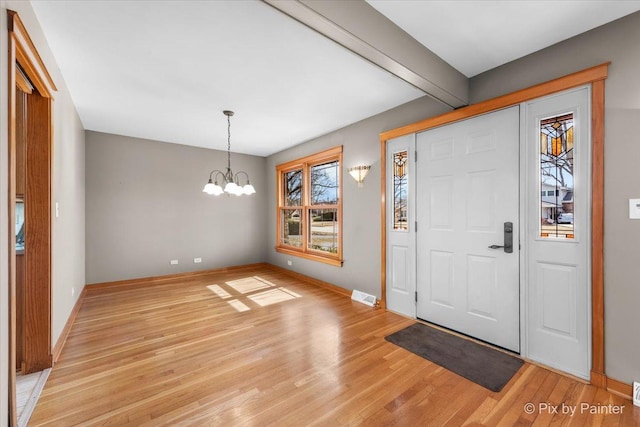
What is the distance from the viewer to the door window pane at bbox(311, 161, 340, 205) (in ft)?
15.4

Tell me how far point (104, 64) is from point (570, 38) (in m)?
3.98

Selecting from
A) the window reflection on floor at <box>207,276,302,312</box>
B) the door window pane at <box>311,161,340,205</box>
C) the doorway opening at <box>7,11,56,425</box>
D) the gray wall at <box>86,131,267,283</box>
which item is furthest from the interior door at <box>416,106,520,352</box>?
the gray wall at <box>86,131,267,283</box>

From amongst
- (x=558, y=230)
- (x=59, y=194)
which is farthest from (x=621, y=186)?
(x=59, y=194)

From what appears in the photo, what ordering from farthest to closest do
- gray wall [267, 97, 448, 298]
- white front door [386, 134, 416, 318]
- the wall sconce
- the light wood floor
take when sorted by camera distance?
the wall sconce < gray wall [267, 97, 448, 298] < white front door [386, 134, 416, 318] < the light wood floor

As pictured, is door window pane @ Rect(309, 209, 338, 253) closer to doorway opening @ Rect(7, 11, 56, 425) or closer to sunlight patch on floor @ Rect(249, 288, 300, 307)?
sunlight patch on floor @ Rect(249, 288, 300, 307)

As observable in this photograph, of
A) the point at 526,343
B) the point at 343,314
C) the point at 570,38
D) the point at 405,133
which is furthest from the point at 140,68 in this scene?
the point at 526,343

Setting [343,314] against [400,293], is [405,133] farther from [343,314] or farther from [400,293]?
[343,314]

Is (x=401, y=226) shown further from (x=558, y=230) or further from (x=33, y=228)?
(x=33, y=228)

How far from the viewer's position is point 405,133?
11.2ft

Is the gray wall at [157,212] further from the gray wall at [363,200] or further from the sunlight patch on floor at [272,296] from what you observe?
the gray wall at [363,200]

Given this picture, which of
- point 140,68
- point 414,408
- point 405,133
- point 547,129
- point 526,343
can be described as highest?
point 140,68

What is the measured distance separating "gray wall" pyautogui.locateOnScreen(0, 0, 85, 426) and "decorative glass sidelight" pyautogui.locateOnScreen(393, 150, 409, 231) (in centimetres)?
337

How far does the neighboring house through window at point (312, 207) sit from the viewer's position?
15.3 feet

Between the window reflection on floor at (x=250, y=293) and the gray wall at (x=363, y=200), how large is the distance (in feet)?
2.68
